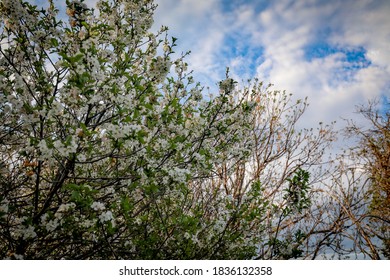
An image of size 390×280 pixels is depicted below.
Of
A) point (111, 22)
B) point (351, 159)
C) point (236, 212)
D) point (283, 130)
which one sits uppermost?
point (283, 130)

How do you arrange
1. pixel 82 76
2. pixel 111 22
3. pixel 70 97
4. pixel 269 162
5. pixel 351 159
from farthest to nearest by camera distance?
pixel 269 162
pixel 351 159
pixel 111 22
pixel 70 97
pixel 82 76

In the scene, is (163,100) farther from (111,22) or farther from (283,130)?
(283,130)

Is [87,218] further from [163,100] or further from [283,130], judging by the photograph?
[283,130]

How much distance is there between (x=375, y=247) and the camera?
494cm

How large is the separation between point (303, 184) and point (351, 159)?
9.17ft

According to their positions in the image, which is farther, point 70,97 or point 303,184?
point 303,184

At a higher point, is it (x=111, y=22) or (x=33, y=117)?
(x=111, y=22)

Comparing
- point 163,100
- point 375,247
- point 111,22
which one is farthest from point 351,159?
point 111,22
